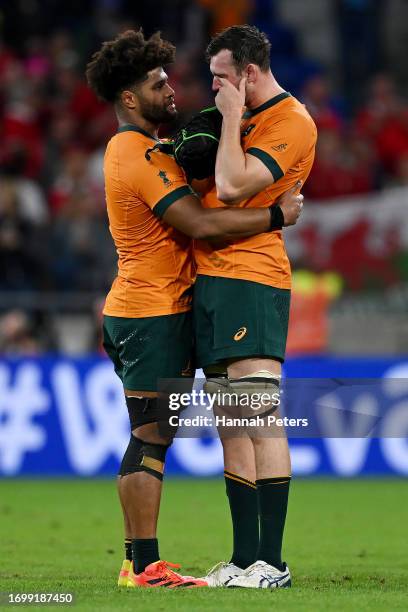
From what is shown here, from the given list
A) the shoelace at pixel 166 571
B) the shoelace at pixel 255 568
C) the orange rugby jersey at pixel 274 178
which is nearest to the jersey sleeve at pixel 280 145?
the orange rugby jersey at pixel 274 178

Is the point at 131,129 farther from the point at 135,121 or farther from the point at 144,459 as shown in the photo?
the point at 144,459

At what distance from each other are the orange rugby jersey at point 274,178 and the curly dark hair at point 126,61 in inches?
21.7

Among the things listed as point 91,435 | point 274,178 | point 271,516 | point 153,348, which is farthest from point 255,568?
point 91,435

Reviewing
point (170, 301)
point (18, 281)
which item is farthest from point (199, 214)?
point (18, 281)

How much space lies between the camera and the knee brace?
6.56m

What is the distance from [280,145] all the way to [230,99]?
318 millimetres

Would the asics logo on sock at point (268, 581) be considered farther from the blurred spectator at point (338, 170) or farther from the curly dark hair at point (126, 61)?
the blurred spectator at point (338, 170)

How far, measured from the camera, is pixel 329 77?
19.3 meters

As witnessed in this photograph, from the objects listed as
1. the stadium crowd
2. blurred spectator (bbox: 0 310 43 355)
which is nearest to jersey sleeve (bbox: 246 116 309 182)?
blurred spectator (bbox: 0 310 43 355)

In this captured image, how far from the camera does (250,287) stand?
642 centimetres

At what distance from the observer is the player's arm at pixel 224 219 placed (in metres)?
6.37

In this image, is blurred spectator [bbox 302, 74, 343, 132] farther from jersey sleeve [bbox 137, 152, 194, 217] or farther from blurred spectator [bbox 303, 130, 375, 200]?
jersey sleeve [bbox 137, 152, 194, 217]

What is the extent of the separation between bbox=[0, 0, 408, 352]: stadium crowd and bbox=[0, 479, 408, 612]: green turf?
2.57 meters

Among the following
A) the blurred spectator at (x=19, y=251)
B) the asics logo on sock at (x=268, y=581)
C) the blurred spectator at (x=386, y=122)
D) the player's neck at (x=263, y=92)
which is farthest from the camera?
the blurred spectator at (x=386, y=122)
